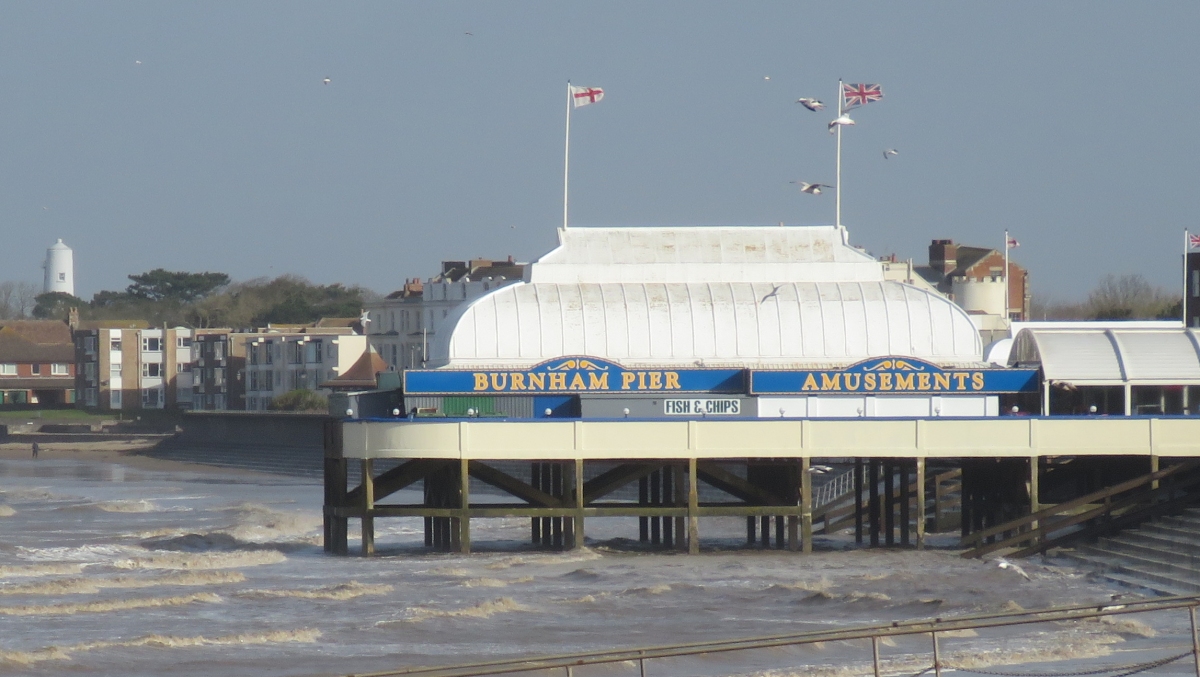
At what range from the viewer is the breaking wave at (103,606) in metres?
26.3

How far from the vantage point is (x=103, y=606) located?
2700cm

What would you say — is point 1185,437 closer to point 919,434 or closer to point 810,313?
point 919,434

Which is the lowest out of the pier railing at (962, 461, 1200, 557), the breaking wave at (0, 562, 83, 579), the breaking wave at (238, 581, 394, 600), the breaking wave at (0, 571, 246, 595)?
the breaking wave at (0, 562, 83, 579)

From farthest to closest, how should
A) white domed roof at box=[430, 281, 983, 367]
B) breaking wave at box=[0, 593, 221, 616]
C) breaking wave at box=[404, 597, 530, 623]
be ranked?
1. white domed roof at box=[430, 281, 983, 367]
2. breaking wave at box=[0, 593, 221, 616]
3. breaking wave at box=[404, 597, 530, 623]

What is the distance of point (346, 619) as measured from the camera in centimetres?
2458

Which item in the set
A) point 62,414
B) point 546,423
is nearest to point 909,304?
point 546,423

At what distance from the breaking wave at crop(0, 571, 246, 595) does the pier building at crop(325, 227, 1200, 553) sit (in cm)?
294

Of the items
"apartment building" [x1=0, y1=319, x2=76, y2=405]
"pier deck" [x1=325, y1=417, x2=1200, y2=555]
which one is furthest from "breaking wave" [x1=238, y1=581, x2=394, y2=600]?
"apartment building" [x1=0, y1=319, x2=76, y2=405]

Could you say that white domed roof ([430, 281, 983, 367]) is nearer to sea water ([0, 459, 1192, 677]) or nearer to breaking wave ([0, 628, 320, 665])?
sea water ([0, 459, 1192, 677])

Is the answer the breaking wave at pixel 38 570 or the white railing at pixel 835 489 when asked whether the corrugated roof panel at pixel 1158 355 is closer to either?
the white railing at pixel 835 489

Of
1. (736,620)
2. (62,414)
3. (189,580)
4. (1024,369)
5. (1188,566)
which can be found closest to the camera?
(736,620)

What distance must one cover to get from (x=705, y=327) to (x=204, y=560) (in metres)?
11.3

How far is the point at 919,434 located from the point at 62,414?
10105 centimetres

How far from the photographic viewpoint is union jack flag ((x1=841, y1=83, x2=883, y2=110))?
130 ft
